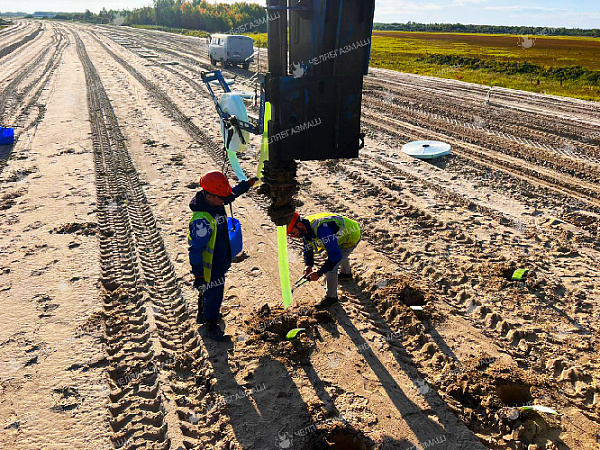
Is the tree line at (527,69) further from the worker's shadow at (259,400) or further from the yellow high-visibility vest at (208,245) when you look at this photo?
the worker's shadow at (259,400)

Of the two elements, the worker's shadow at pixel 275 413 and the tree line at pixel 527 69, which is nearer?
the worker's shadow at pixel 275 413

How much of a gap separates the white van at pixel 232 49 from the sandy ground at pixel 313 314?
1495 centimetres

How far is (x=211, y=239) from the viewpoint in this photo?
4.16 metres

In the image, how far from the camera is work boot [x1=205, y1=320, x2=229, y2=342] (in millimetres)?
4398

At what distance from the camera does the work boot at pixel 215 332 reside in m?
4.40

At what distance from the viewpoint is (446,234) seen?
6656 millimetres

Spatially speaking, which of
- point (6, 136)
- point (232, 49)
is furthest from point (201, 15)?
point (6, 136)

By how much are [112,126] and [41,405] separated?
10239 mm

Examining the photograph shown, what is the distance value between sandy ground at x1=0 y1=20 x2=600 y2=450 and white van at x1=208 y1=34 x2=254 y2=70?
14953 mm

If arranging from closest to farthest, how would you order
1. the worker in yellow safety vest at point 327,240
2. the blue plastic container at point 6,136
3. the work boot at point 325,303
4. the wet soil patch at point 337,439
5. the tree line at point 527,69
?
the wet soil patch at point 337,439
the worker in yellow safety vest at point 327,240
the work boot at point 325,303
the blue plastic container at point 6,136
the tree line at point 527,69

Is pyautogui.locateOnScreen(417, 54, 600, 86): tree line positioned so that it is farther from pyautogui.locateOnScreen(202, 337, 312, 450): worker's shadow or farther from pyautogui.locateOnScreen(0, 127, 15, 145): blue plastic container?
pyautogui.locateOnScreen(0, 127, 15, 145): blue plastic container

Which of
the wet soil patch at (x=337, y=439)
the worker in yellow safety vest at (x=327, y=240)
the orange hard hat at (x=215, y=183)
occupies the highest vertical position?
the orange hard hat at (x=215, y=183)

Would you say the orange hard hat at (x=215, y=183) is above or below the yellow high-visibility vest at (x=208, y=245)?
above

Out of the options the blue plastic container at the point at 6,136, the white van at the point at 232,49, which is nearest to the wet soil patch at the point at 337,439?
the blue plastic container at the point at 6,136
